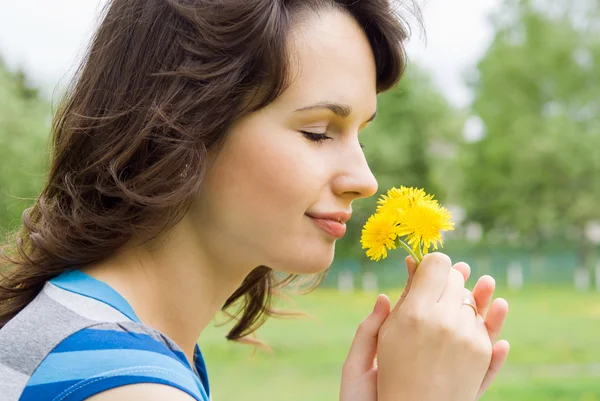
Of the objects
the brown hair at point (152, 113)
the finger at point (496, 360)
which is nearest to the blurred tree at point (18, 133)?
the brown hair at point (152, 113)

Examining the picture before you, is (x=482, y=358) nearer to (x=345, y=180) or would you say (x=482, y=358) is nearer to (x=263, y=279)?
(x=345, y=180)

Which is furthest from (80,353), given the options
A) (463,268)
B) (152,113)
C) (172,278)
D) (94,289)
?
(463,268)

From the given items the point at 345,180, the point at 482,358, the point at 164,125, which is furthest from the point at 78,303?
the point at 482,358

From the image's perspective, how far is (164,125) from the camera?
1.05m

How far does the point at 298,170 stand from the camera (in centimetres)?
104

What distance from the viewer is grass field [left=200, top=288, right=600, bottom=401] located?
5992mm

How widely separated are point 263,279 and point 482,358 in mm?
566

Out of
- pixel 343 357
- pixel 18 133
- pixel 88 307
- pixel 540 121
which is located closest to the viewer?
pixel 88 307

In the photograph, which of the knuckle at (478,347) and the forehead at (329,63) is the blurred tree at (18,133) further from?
the knuckle at (478,347)

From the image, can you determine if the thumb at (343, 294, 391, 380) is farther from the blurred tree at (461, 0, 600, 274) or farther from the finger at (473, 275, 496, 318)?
the blurred tree at (461, 0, 600, 274)

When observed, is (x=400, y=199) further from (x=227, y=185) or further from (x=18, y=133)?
(x=18, y=133)

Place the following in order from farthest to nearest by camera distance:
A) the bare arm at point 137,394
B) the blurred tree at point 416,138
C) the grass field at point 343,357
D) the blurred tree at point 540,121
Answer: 1. the blurred tree at point 416,138
2. the blurred tree at point 540,121
3. the grass field at point 343,357
4. the bare arm at point 137,394

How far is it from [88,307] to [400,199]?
1.45 ft

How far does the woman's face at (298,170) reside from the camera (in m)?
1.04
